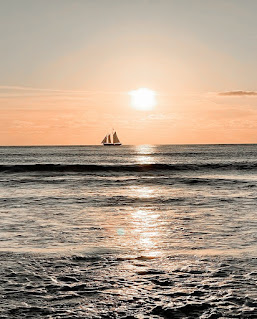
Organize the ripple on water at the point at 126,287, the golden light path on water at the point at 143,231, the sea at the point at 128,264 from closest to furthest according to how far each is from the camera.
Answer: the ripple on water at the point at 126,287
the sea at the point at 128,264
the golden light path on water at the point at 143,231


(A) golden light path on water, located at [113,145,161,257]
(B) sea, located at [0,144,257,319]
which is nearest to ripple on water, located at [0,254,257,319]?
(B) sea, located at [0,144,257,319]

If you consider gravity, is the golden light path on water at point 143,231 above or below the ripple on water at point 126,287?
below

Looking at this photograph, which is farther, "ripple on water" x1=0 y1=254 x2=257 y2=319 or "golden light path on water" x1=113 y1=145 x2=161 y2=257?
"golden light path on water" x1=113 y1=145 x2=161 y2=257

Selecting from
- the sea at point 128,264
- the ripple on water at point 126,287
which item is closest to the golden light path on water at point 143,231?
the sea at point 128,264

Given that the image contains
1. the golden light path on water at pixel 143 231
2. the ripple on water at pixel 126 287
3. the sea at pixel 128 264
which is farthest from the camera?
the golden light path on water at pixel 143 231

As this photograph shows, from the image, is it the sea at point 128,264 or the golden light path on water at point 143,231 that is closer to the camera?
the sea at point 128,264

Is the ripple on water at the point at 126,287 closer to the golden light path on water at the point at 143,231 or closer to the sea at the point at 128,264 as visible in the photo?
the sea at the point at 128,264

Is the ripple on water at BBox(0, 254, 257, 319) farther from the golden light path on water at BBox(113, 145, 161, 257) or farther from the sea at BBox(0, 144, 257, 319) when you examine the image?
the golden light path on water at BBox(113, 145, 161, 257)

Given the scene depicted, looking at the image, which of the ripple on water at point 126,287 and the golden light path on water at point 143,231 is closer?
the ripple on water at point 126,287

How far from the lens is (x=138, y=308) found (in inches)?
257

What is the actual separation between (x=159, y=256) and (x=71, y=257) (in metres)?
2.06

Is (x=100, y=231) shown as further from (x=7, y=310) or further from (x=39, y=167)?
(x=39, y=167)

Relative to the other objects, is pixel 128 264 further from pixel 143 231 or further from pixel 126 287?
pixel 143 231

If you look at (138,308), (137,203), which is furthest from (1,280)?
(137,203)
